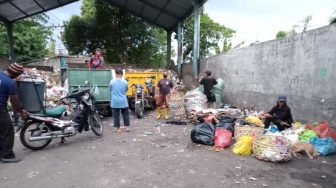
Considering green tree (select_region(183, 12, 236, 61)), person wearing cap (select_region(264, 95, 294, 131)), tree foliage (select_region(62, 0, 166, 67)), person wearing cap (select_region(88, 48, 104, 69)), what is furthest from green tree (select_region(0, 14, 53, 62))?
person wearing cap (select_region(264, 95, 294, 131))

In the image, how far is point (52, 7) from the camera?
58.7 feet

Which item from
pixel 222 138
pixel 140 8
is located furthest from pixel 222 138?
pixel 140 8

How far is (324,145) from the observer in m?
4.94

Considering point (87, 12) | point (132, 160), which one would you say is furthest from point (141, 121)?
point (87, 12)

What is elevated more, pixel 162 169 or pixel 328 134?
pixel 328 134

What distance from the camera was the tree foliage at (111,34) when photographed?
22688 mm

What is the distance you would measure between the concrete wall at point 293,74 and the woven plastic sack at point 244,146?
2.20 meters

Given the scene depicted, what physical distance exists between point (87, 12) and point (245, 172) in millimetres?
23962

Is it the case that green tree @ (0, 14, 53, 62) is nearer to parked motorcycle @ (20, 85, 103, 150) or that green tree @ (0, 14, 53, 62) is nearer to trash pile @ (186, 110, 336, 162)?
parked motorcycle @ (20, 85, 103, 150)

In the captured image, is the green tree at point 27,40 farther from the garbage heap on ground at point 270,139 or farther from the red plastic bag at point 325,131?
the red plastic bag at point 325,131

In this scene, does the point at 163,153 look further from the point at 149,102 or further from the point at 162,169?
Result: the point at 149,102

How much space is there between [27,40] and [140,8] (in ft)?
40.0

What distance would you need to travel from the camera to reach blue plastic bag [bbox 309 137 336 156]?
4.89m

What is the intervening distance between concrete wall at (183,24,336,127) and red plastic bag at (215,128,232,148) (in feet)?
7.88
